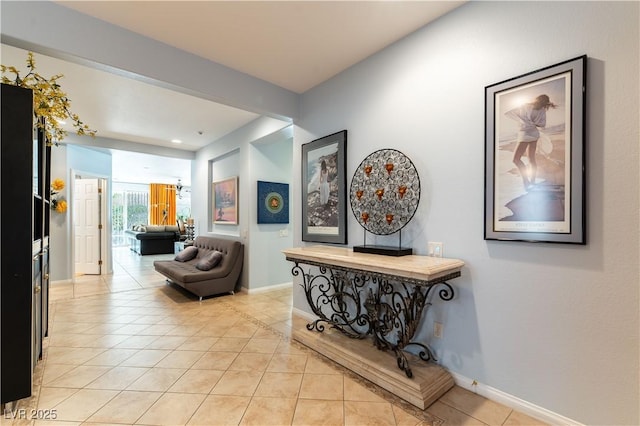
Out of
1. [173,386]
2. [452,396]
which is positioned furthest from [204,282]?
[452,396]

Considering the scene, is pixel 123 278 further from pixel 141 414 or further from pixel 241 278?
pixel 141 414

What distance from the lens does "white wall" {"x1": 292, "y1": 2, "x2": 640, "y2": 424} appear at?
4.84 feet

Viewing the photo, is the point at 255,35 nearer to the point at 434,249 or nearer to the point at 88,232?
the point at 434,249

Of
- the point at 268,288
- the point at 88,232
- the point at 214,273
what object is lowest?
the point at 268,288

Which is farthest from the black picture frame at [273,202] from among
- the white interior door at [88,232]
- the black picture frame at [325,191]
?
the white interior door at [88,232]

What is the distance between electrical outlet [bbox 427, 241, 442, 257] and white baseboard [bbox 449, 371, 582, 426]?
0.88 meters

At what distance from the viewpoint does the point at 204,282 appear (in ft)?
13.9

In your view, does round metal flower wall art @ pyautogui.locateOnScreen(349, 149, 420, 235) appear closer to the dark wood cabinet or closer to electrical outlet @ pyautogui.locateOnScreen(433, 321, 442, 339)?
electrical outlet @ pyautogui.locateOnScreen(433, 321, 442, 339)

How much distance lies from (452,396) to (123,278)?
626 cm

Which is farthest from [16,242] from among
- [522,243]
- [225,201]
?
[225,201]

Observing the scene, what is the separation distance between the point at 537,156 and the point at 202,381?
2791 millimetres

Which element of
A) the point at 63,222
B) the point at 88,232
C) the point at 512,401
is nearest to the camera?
the point at 512,401

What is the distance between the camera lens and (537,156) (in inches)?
67.6

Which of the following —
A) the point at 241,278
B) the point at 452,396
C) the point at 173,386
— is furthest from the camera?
the point at 241,278
